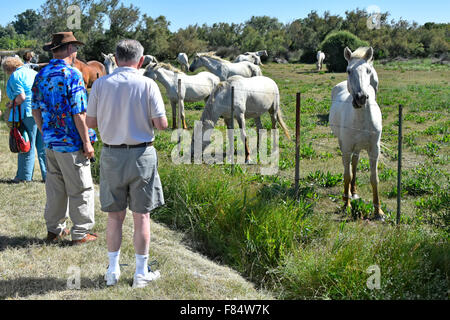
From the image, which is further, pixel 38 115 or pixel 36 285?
pixel 38 115

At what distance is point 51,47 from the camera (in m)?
4.54

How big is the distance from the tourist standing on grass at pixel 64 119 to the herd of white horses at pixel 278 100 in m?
3.47

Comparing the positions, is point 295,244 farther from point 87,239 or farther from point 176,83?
point 176,83

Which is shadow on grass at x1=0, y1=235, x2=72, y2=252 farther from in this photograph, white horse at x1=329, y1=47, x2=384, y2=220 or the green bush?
the green bush

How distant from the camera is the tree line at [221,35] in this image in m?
34.0

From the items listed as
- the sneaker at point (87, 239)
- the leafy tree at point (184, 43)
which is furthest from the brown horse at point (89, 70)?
the leafy tree at point (184, 43)

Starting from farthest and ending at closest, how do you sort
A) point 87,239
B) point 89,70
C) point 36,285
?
point 89,70
point 87,239
point 36,285

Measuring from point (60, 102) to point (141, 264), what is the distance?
6.27ft

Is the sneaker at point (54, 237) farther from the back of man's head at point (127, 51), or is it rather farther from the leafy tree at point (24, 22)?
the leafy tree at point (24, 22)

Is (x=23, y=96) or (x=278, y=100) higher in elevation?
(x=23, y=96)

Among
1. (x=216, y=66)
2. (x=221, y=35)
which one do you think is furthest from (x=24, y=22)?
(x=216, y=66)

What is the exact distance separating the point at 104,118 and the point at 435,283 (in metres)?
3.18

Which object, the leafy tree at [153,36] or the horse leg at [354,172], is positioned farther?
the leafy tree at [153,36]

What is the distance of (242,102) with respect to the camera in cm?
951
